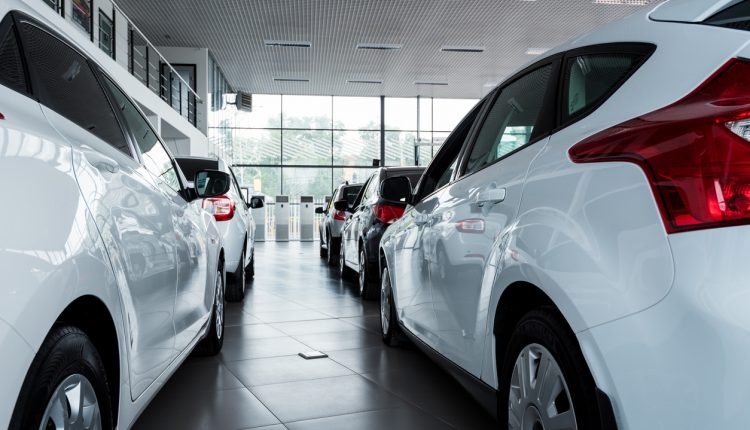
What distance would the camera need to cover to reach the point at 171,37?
16422 mm

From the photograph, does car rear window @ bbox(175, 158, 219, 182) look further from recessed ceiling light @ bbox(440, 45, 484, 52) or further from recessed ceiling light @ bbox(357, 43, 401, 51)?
recessed ceiling light @ bbox(440, 45, 484, 52)

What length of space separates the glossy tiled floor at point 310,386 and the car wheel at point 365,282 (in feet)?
3.05

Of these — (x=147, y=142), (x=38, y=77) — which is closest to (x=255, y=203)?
(x=147, y=142)

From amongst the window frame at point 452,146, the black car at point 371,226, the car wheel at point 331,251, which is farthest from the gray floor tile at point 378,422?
the car wheel at point 331,251

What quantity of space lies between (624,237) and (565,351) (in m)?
0.36

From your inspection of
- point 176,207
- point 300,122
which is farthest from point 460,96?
point 176,207

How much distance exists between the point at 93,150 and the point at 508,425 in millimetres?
1459

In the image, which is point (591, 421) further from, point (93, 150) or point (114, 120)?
point (114, 120)

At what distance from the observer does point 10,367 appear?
3.74 feet

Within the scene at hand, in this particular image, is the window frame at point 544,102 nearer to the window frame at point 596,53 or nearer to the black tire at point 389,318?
the window frame at point 596,53

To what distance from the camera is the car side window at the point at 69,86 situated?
5.68 feet

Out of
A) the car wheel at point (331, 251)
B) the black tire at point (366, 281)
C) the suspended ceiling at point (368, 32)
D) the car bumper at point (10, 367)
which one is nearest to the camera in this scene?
the car bumper at point (10, 367)

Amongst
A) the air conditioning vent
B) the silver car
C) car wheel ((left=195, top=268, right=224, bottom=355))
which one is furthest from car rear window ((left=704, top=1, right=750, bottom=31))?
the air conditioning vent

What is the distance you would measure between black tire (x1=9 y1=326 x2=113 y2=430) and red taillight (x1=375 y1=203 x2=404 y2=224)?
4442 mm
